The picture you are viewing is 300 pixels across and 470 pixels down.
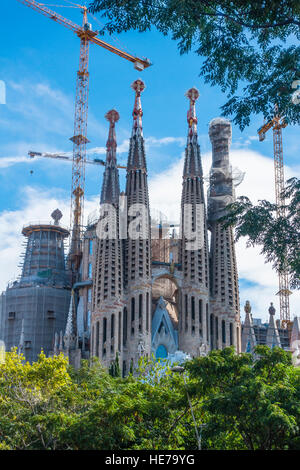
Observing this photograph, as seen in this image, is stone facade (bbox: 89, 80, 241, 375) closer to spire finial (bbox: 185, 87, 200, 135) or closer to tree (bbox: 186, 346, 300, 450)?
spire finial (bbox: 185, 87, 200, 135)

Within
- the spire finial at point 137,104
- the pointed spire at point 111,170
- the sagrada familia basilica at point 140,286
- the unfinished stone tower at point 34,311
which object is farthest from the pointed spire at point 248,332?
the spire finial at point 137,104

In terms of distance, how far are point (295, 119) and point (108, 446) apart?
1316cm

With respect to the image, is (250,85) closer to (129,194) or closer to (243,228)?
(243,228)

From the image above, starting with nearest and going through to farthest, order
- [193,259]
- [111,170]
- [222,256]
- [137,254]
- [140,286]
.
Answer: [140,286]
[137,254]
[193,259]
[111,170]
[222,256]

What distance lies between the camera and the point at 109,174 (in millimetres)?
61406

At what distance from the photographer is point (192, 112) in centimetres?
6538

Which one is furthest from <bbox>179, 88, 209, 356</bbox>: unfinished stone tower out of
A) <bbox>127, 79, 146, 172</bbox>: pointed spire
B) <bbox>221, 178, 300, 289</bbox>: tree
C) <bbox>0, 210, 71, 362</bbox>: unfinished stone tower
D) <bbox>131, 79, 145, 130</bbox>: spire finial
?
<bbox>221, 178, 300, 289</bbox>: tree

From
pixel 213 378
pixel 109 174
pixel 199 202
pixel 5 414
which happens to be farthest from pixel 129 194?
pixel 213 378

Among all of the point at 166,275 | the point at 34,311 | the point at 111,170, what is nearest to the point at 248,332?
the point at 166,275

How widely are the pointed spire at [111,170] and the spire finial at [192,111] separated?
6.93 m

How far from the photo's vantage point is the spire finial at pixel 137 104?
6288 cm

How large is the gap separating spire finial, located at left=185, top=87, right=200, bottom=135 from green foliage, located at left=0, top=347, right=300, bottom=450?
129ft

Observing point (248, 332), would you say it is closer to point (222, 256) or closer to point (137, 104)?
point (222, 256)

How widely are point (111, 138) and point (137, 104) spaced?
3.98 metres
